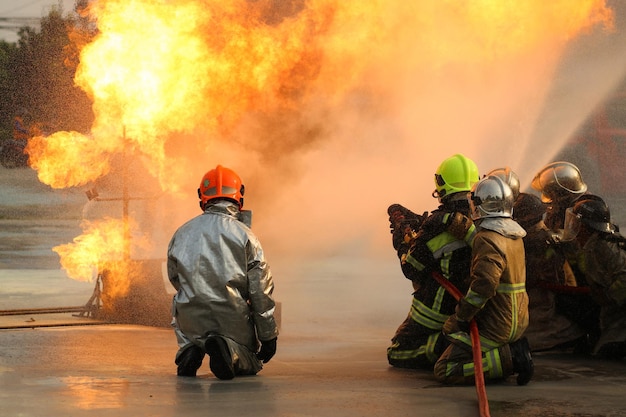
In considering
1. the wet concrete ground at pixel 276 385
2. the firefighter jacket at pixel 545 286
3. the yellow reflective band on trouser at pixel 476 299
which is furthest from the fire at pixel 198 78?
the yellow reflective band on trouser at pixel 476 299

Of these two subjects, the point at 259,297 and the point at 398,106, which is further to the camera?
the point at 398,106

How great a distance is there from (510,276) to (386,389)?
104cm

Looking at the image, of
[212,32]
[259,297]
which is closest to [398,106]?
[212,32]

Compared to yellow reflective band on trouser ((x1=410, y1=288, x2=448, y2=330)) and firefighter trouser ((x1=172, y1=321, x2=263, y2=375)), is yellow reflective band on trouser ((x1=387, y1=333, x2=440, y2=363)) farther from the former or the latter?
firefighter trouser ((x1=172, y1=321, x2=263, y2=375))

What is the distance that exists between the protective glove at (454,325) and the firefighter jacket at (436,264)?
11.7 inches

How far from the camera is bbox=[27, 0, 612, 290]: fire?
10531 millimetres

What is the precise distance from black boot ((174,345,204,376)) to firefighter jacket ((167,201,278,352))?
0.07m

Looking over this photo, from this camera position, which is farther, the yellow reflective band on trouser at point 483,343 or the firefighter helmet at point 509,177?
the firefighter helmet at point 509,177

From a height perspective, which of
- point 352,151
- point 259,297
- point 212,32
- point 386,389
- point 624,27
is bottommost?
point 386,389

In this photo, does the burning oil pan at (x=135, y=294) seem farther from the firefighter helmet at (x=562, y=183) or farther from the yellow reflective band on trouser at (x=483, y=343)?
the yellow reflective band on trouser at (x=483, y=343)

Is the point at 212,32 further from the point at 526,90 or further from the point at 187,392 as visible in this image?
Result: the point at 526,90

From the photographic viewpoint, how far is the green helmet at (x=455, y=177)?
6668mm

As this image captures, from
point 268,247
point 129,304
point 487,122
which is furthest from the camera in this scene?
point 268,247

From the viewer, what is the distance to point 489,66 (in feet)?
48.0
